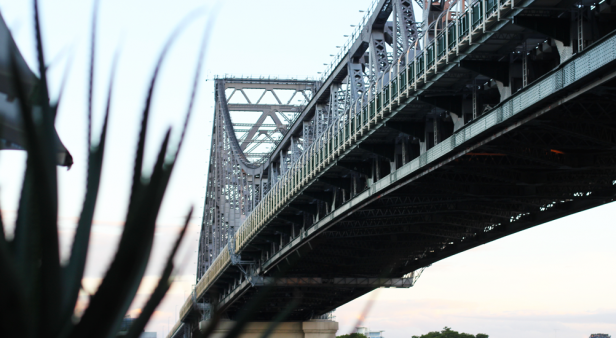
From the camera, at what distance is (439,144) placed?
26.6 meters

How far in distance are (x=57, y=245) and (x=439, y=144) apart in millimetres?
25116

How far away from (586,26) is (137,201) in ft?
60.5

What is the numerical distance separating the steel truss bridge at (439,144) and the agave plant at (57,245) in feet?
0.68

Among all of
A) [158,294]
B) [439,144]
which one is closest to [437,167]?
[439,144]

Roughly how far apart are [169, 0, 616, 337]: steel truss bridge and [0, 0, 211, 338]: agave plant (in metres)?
0.21

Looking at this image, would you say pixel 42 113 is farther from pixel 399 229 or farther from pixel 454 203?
pixel 399 229

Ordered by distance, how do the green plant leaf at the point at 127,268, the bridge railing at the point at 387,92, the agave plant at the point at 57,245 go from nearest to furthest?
the agave plant at the point at 57,245 < the green plant leaf at the point at 127,268 < the bridge railing at the point at 387,92

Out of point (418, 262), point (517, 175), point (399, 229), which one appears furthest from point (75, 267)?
point (418, 262)

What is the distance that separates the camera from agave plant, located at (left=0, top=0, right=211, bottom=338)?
184 cm

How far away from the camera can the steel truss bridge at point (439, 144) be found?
19438 millimetres

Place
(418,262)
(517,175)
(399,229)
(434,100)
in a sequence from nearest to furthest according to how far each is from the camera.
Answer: (434,100) < (517,175) < (399,229) < (418,262)

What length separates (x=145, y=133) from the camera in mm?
1979

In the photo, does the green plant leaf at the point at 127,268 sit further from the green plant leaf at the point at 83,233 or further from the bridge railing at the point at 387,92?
the bridge railing at the point at 387,92

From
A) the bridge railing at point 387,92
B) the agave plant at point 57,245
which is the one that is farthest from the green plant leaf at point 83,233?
the bridge railing at point 387,92
